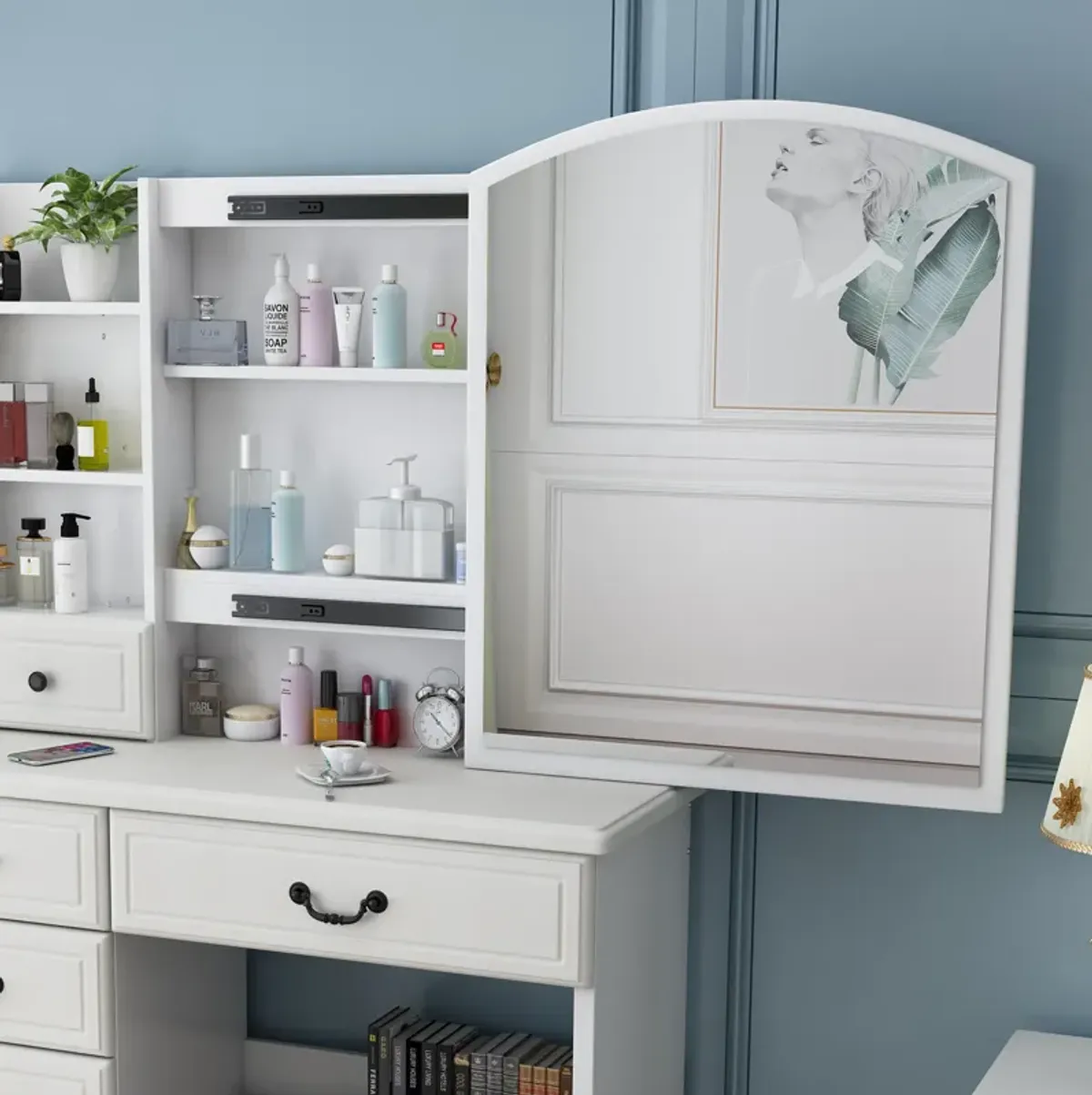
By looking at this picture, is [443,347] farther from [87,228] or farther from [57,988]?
[57,988]

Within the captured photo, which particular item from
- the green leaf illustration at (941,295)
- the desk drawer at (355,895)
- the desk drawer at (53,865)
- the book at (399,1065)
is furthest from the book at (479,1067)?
the green leaf illustration at (941,295)

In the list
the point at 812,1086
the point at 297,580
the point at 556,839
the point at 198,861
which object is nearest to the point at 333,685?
the point at 297,580

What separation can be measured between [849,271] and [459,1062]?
1347 millimetres

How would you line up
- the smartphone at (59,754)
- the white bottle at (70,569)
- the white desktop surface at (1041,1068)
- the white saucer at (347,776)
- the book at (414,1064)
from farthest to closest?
1. the white bottle at (70,569)
2. the book at (414,1064)
3. the smartphone at (59,754)
4. the white saucer at (347,776)
5. the white desktop surface at (1041,1068)

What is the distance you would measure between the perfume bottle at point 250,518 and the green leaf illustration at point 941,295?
102cm

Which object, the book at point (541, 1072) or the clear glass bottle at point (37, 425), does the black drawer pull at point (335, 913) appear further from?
the clear glass bottle at point (37, 425)

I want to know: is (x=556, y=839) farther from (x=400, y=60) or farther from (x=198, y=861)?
(x=400, y=60)

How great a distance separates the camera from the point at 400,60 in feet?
8.35

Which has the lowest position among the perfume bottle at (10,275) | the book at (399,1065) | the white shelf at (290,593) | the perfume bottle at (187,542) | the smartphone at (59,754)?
the book at (399,1065)

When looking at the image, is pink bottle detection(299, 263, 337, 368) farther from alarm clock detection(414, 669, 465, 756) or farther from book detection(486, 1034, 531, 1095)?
book detection(486, 1034, 531, 1095)

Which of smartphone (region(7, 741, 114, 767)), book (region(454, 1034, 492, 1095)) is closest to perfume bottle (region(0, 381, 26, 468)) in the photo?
smartphone (region(7, 741, 114, 767))

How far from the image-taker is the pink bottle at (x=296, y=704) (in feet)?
8.57

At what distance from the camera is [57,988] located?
2348mm

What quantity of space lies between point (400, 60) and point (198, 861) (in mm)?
1272
